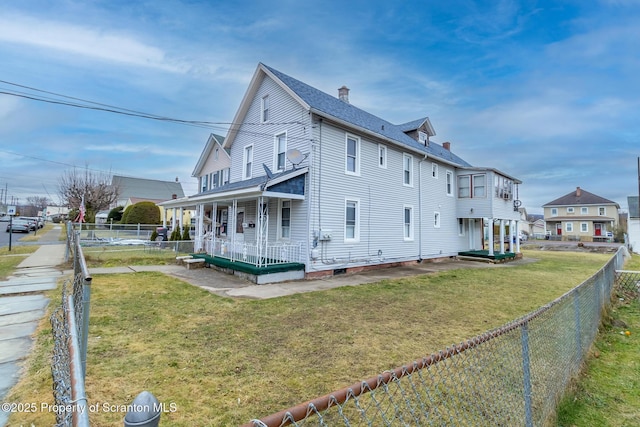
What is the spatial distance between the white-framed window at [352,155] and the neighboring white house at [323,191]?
1.7 inches

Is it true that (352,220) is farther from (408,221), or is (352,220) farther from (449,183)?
(449,183)

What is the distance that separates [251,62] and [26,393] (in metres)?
14.9

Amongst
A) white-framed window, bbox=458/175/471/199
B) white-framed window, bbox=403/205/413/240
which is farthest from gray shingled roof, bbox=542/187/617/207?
white-framed window, bbox=403/205/413/240

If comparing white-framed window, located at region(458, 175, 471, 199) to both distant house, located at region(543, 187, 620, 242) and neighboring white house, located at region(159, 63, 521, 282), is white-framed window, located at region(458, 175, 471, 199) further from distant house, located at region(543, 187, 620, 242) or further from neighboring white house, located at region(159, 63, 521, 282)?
distant house, located at region(543, 187, 620, 242)

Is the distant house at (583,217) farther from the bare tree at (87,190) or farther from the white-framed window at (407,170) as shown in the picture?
the bare tree at (87,190)

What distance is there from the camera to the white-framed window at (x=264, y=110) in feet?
45.0

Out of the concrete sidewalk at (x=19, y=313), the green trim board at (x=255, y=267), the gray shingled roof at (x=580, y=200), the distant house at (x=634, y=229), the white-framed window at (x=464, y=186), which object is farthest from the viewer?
the gray shingled roof at (x=580, y=200)

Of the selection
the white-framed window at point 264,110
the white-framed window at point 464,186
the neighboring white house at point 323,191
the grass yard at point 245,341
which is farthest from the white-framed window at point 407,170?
the grass yard at point 245,341

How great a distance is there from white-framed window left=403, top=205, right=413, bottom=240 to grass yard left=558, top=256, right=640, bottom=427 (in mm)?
9526

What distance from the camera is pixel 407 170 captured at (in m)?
15.8

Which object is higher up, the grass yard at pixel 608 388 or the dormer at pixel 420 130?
the dormer at pixel 420 130

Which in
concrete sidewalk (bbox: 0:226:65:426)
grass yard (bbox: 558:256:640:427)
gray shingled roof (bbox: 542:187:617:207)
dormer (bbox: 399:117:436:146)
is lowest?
grass yard (bbox: 558:256:640:427)

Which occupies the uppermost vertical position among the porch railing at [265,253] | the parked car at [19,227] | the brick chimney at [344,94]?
the brick chimney at [344,94]

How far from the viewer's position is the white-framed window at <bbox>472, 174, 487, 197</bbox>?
60.6 ft
